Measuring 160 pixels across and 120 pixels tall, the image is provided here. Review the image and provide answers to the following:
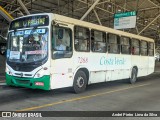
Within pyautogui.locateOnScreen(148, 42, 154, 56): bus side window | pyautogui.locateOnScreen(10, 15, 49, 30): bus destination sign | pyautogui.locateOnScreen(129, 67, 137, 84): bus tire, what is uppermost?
pyautogui.locateOnScreen(10, 15, 49, 30): bus destination sign

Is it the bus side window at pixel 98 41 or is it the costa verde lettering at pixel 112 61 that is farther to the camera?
the costa verde lettering at pixel 112 61

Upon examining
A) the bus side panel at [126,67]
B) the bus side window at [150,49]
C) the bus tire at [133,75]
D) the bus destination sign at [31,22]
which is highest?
the bus destination sign at [31,22]

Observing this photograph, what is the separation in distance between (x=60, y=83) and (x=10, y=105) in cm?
220

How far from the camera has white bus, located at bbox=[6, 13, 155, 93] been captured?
9.34m

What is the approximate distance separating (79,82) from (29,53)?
8.11 ft

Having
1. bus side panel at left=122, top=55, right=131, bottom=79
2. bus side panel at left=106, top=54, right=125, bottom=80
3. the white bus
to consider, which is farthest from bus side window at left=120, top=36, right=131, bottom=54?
the white bus

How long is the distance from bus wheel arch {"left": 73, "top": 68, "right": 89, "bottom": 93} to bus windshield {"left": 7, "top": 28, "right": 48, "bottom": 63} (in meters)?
1.98

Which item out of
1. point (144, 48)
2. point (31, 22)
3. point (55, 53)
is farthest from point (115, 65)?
point (31, 22)

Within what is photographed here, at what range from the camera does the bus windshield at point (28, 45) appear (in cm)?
938

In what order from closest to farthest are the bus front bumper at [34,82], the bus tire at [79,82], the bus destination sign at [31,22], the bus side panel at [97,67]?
the bus front bumper at [34,82], the bus destination sign at [31,22], the bus tire at [79,82], the bus side panel at [97,67]

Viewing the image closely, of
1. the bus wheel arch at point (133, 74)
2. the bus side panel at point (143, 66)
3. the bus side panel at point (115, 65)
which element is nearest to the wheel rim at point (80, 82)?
the bus side panel at point (115, 65)

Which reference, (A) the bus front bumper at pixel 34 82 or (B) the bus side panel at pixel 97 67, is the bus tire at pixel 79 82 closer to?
(B) the bus side panel at pixel 97 67

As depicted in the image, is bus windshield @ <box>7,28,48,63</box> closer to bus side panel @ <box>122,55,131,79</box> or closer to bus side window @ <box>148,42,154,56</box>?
bus side panel @ <box>122,55,131,79</box>

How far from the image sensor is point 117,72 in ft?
45.4
